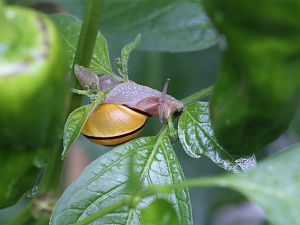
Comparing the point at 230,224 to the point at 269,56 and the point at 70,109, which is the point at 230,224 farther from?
the point at 269,56

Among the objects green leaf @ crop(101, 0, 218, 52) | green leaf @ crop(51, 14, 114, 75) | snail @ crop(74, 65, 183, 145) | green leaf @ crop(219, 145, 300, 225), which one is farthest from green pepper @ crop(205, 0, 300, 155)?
green leaf @ crop(101, 0, 218, 52)

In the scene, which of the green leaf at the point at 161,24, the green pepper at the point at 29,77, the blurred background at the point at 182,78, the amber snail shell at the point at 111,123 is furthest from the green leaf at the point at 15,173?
the blurred background at the point at 182,78

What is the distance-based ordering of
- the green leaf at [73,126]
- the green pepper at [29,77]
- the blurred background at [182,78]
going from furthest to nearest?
1. the blurred background at [182,78]
2. the green leaf at [73,126]
3. the green pepper at [29,77]

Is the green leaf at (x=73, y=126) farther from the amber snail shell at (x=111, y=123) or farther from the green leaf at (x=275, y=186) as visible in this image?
the green leaf at (x=275, y=186)

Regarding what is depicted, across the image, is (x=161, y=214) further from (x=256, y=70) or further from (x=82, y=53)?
(x=82, y=53)

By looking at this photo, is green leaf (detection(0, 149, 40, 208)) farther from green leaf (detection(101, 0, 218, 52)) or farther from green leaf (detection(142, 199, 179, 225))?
green leaf (detection(101, 0, 218, 52))

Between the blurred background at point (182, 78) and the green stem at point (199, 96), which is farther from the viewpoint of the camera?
the blurred background at point (182, 78)
